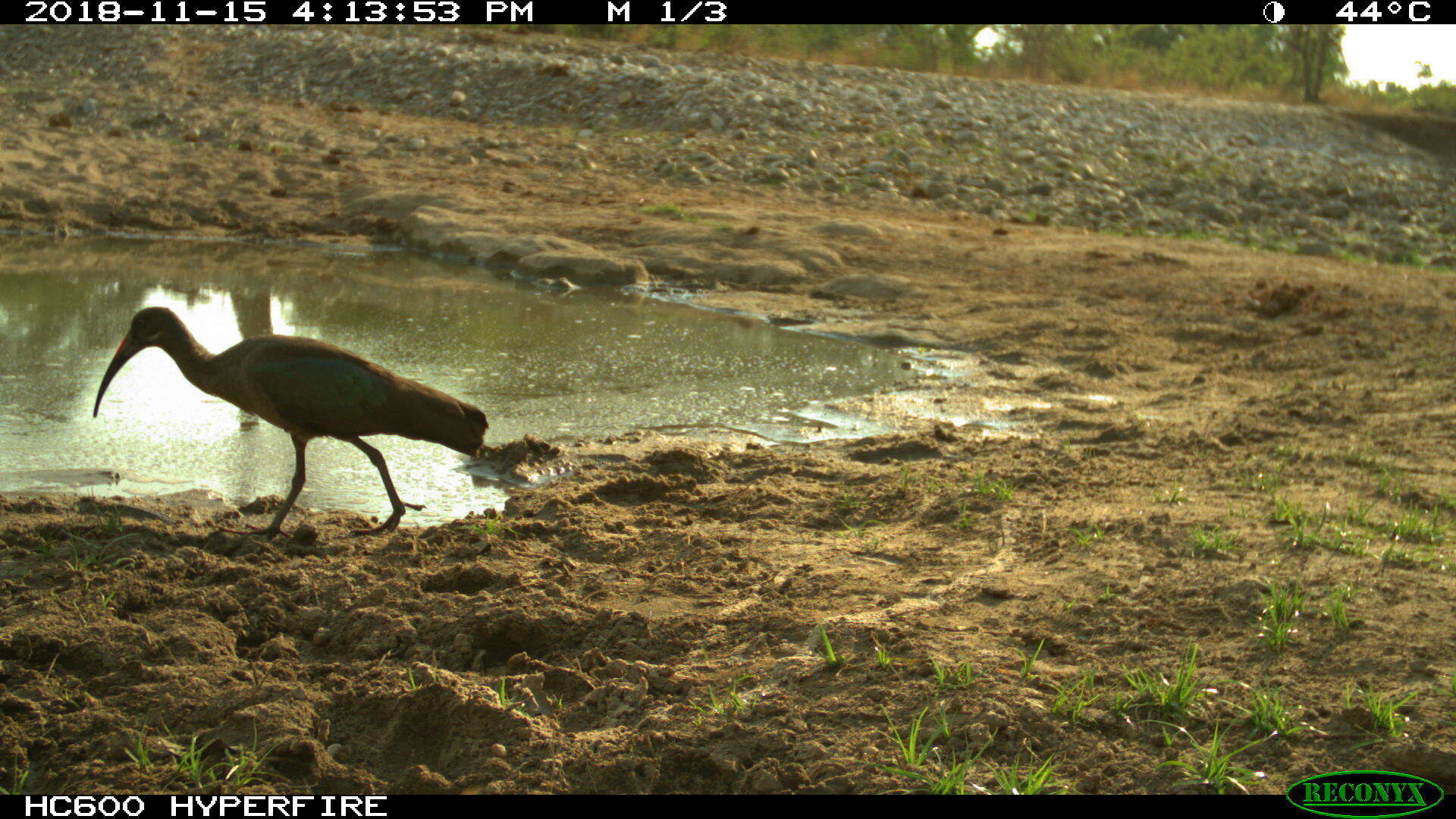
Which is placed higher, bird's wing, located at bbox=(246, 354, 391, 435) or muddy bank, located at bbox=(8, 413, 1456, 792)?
bird's wing, located at bbox=(246, 354, 391, 435)

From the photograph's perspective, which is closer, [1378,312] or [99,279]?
[1378,312]

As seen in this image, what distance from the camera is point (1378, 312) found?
29.4 feet

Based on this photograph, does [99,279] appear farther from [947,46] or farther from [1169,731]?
[947,46]

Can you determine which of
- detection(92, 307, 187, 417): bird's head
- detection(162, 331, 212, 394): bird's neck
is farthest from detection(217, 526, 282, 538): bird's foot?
detection(92, 307, 187, 417): bird's head

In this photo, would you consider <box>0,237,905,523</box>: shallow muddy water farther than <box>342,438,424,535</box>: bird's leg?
Yes

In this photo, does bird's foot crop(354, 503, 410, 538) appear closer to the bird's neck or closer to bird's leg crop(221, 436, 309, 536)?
bird's leg crop(221, 436, 309, 536)

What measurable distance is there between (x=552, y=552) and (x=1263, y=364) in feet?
17.4

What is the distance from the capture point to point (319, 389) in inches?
182

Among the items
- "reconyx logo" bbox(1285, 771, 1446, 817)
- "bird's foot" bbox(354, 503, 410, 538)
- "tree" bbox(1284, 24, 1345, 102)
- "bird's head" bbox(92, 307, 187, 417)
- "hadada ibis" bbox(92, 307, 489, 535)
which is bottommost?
"bird's foot" bbox(354, 503, 410, 538)

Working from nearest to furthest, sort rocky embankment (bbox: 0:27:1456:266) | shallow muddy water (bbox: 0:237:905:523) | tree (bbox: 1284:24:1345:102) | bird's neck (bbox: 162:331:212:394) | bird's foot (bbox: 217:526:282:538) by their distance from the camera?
1. bird's foot (bbox: 217:526:282:538)
2. bird's neck (bbox: 162:331:212:394)
3. shallow muddy water (bbox: 0:237:905:523)
4. rocky embankment (bbox: 0:27:1456:266)
5. tree (bbox: 1284:24:1345:102)

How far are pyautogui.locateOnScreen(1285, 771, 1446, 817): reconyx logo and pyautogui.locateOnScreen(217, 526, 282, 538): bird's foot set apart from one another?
3.43m

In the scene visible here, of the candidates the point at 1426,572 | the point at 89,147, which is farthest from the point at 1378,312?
the point at 89,147

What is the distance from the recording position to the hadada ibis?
15.1ft

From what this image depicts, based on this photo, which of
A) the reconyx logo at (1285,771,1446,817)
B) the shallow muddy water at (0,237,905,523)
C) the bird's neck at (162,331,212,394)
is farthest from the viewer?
the shallow muddy water at (0,237,905,523)
